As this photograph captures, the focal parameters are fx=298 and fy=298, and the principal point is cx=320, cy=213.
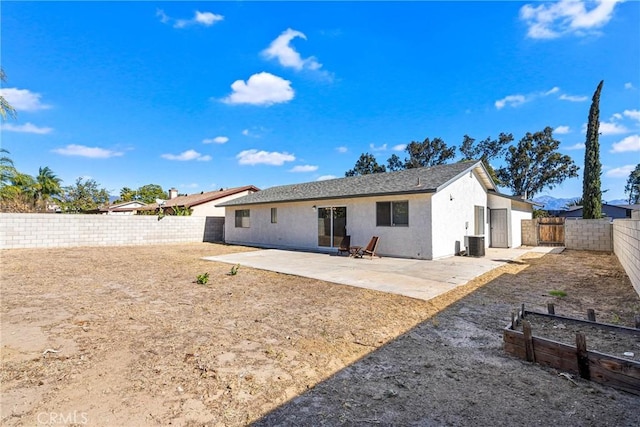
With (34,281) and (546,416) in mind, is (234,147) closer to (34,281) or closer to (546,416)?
(34,281)

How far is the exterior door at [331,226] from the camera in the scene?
1398 centimetres

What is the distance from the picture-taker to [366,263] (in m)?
10.5

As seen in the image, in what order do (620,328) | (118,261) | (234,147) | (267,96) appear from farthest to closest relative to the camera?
(234,147) < (267,96) < (118,261) < (620,328)

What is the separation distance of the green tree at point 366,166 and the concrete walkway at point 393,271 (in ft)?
115

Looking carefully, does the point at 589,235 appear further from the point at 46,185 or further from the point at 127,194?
the point at 127,194

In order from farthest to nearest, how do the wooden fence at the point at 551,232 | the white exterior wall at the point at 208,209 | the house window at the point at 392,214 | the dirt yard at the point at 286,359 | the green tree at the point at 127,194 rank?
1. the green tree at the point at 127,194
2. the white exterior wall at the point at 208,209
3. the wooden fence at the point at 551,232
4. the house window at the point at 392,214
5. the dirt yard at the point at 286,359

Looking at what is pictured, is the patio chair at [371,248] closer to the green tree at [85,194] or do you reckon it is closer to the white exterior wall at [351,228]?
the white exterior wall at [351,228]

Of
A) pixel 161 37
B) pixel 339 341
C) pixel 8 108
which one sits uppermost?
pixel 161 37

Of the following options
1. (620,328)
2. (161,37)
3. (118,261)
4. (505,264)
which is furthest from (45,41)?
Answer: (505,264)

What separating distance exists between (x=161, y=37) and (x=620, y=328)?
1606 centimetres

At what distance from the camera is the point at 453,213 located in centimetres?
1241

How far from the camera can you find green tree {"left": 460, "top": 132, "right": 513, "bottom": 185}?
1503 inches

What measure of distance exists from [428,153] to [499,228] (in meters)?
29.2

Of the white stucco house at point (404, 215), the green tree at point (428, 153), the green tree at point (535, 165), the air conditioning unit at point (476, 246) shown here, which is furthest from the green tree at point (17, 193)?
the green tree at point (535, 165)
